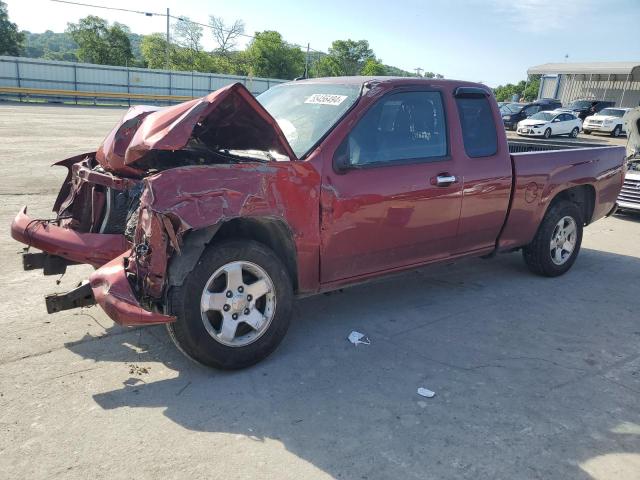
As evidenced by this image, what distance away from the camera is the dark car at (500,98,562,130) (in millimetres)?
30839

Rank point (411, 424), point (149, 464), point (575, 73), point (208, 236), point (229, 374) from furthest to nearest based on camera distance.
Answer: point (575, 73), point (229, 374), point (208, 236), point (411, 424), point (149, 464)

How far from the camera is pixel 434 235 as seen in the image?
4523mm

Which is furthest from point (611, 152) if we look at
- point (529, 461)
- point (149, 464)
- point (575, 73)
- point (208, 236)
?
point (575, 73)

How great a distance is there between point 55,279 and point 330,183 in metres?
2.98

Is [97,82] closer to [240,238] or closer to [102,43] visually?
[102,43]

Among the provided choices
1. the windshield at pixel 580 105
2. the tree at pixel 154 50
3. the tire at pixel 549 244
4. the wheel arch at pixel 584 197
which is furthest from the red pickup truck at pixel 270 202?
the tree at pixel 154 50

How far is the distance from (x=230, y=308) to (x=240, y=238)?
469mm

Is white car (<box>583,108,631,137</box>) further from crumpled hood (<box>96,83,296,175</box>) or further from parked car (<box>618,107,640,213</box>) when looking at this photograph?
crumpled hood (<box>96,83,296,175</box>)

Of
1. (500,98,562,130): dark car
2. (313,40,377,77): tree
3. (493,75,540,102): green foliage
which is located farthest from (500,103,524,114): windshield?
(313,40,377,77): tree

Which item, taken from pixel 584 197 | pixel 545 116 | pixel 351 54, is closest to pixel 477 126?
pixel 584 197

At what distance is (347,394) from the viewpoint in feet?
10.9

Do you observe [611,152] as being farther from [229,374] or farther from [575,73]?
[575,73]

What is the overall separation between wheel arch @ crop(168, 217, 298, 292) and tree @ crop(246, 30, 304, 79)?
75659 millimetres

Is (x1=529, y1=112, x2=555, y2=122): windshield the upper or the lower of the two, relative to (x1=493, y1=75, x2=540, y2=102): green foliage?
lower
